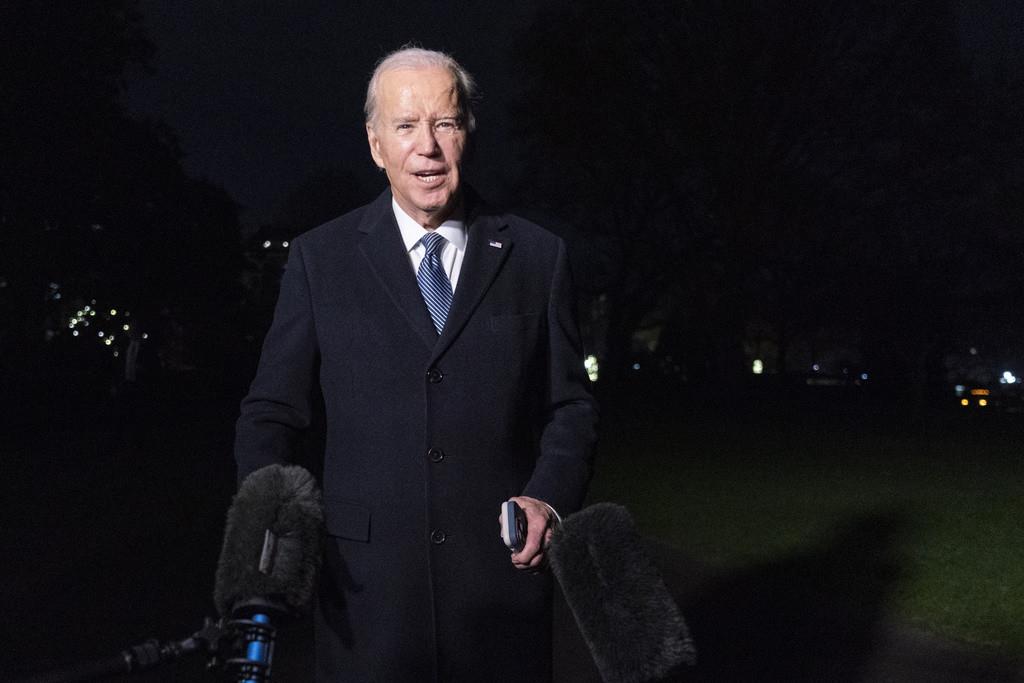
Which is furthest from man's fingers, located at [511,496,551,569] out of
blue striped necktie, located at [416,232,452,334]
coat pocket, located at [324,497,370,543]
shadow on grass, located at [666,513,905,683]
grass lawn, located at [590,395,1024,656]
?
grass lawn, located at [590,395,1024,656]

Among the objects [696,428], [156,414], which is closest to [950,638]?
[696,428]

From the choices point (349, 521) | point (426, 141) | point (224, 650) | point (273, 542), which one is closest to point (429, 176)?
point (426, 141)

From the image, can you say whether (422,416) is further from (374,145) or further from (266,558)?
(266,558)

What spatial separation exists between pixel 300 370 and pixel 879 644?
5658mm

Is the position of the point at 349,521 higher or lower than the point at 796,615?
higher

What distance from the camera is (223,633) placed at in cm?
219

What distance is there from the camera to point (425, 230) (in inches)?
125

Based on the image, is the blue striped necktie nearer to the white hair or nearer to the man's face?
the man's face

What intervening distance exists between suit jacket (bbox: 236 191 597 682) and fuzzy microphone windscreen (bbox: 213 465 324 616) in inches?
19.2

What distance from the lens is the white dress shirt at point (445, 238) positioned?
316cm

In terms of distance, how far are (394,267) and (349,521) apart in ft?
1.89

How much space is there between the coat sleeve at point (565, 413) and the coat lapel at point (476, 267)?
0.17m

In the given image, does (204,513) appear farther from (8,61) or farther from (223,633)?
(8,61)

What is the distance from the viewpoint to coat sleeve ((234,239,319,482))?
2.90m
